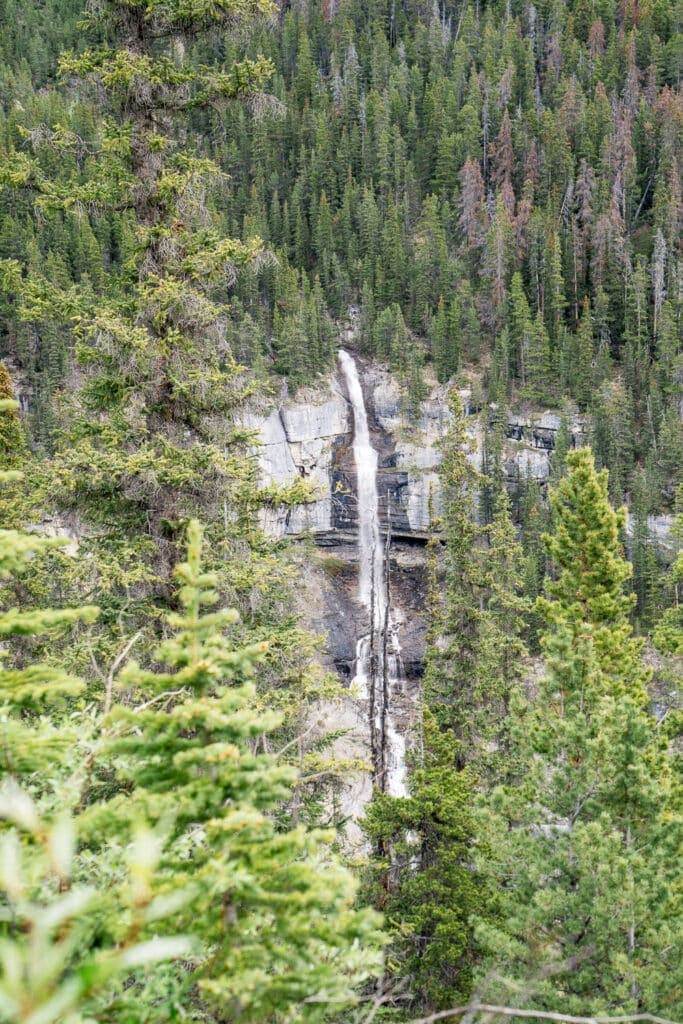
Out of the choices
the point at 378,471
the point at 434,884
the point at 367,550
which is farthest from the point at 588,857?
the point at 378,471

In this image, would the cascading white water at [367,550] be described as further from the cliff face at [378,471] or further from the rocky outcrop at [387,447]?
the rocky outcrop at [387,447]

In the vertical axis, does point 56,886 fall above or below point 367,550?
above

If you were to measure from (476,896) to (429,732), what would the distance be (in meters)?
3.07

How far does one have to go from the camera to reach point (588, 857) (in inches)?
371

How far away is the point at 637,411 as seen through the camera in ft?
189

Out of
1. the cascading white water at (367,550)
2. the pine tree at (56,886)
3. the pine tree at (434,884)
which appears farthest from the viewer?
the cascading white water at (367,550)

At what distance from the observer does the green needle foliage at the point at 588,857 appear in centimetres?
906

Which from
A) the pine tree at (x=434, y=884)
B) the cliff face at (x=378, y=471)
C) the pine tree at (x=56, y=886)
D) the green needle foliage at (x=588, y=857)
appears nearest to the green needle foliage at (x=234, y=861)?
the pine tree at (x=56, y=886)

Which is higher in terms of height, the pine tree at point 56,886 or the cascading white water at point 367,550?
the pine tree at point 56,886

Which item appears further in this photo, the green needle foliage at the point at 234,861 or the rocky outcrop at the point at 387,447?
the rocky outcrop at the point at 387,447

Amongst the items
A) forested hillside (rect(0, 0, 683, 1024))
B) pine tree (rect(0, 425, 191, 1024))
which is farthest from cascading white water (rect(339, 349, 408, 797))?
pine tree (rect(0, 425, 191, 1024))

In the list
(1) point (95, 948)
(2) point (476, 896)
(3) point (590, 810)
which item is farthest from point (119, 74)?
(2) point (476, 896)

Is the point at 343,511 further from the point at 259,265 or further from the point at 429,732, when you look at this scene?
the point at 259,265

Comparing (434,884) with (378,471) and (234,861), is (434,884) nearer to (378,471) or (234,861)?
(234,861)
